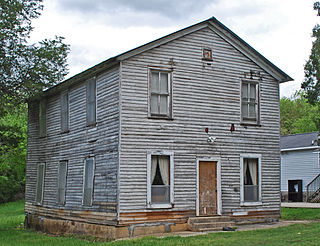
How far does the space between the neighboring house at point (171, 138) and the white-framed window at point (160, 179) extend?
36mm

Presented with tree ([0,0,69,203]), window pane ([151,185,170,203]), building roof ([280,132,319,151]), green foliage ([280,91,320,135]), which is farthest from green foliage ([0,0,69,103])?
green foliage ([280,91,320,135])

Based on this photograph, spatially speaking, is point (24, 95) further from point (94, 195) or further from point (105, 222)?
point (105, 222)

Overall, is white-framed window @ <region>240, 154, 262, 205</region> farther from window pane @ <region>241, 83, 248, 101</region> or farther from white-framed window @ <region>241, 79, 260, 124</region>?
window pane @ <region>241, 83, 248, 101</region>

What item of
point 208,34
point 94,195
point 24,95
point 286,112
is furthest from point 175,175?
point 286,112

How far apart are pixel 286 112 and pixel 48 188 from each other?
5409 centimetres

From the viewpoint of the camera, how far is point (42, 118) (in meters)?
24.6

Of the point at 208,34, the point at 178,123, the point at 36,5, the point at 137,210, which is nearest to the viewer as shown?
the point at 137,210

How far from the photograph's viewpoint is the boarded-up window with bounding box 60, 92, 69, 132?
72.1 ft

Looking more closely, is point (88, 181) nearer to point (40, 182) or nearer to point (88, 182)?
point (88, 182)

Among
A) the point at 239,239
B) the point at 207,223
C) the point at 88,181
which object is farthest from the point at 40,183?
the point at 239,239

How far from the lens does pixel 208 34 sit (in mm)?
19625

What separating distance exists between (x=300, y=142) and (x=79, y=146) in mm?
22451

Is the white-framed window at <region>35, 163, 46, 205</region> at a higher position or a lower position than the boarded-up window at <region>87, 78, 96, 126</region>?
lower

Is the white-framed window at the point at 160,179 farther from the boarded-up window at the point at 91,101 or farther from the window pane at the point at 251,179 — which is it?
the window pane at the point at 251,179
